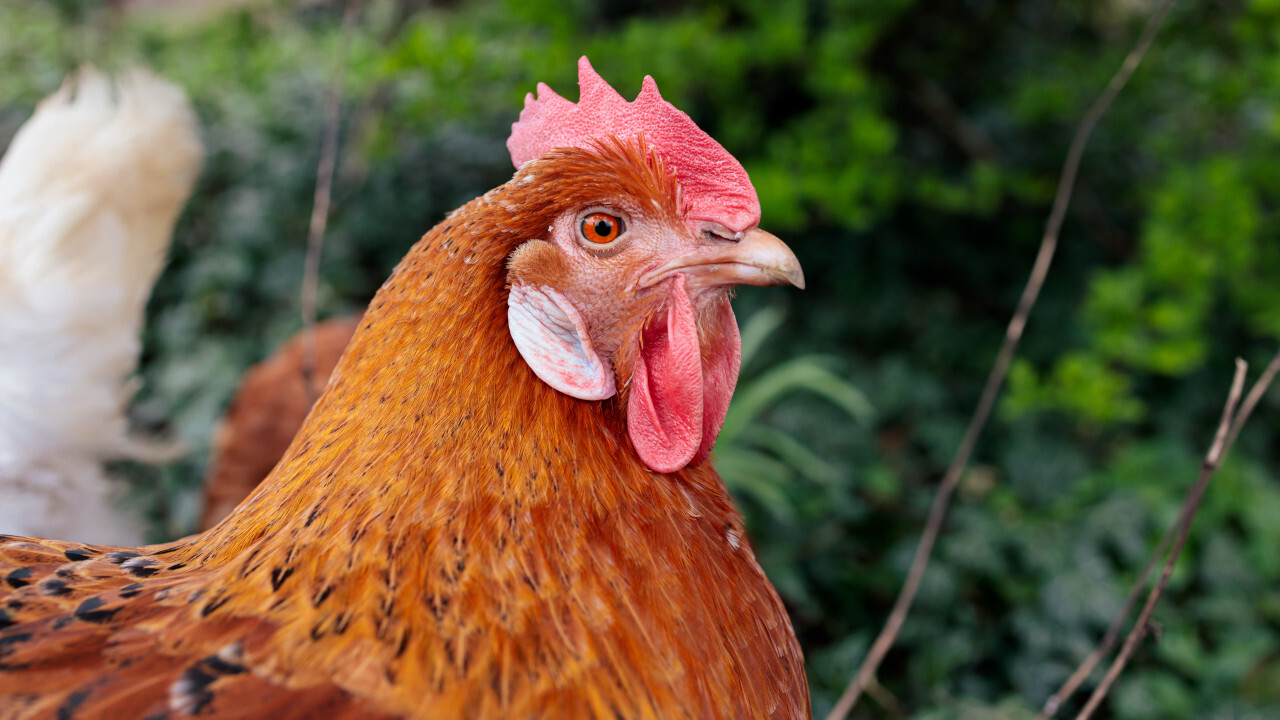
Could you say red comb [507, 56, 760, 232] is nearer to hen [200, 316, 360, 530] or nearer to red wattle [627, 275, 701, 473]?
red wattle [627, 275, 701, 473]

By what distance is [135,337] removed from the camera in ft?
8.13

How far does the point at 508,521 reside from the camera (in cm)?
108

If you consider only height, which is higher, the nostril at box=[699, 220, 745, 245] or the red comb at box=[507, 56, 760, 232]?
the red comb at box=[507, 56, 760, 232]

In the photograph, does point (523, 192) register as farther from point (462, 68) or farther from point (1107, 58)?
point (1107, 58)

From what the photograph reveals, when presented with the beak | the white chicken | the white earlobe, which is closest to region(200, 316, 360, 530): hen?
the white chicken

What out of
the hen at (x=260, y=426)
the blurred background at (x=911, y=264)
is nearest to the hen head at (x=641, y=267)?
the hen at (x=260, y=426)

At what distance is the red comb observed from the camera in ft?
4.12

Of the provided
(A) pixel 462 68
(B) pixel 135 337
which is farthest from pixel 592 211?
(A) pixel 462 68

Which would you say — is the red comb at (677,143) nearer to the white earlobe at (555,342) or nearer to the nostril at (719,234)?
the nostril at (719,234)

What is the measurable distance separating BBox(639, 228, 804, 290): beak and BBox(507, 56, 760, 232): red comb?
0.13 ft

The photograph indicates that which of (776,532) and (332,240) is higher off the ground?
(332,240)

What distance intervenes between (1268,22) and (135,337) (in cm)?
374

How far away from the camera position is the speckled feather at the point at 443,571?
98 cm

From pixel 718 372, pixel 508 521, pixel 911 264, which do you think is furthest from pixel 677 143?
pixel 911 264
